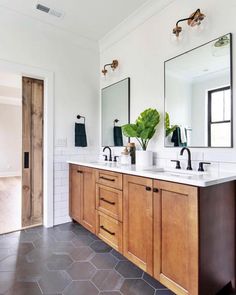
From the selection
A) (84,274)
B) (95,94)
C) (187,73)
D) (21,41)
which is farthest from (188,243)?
(21,41)

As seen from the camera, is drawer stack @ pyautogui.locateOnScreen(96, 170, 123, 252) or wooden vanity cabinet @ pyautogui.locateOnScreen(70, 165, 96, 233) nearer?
drawer stack @ pyautogui.locateOnScreen(96, 170, 123, 252)

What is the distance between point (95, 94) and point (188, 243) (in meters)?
2.63

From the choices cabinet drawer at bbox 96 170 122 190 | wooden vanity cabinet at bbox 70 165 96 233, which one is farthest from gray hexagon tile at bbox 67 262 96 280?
cabinet drawer at bbox 96 170 122 190

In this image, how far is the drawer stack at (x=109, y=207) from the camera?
199cm

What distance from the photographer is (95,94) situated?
3.37 m

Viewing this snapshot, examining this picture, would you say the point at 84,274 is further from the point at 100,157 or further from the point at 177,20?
the point at 177,20

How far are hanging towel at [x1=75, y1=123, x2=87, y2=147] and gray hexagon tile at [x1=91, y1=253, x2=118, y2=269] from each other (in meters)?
1.54

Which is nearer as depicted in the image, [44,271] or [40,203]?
[44,271]

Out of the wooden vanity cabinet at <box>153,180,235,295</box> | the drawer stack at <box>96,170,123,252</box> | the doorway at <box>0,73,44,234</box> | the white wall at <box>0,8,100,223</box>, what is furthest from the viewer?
the doorway at <box>0,73,44,234</box>

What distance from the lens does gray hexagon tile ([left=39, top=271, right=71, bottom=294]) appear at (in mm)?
1618

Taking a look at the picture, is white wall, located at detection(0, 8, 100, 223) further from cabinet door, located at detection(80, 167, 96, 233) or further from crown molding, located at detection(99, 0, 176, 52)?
cabinet door, located at detection(80, 167, 96, 233)

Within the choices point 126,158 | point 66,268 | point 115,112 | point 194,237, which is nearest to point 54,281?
point 66,268

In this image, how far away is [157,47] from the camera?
94.6 inches

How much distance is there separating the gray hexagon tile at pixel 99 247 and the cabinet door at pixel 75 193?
436mm
